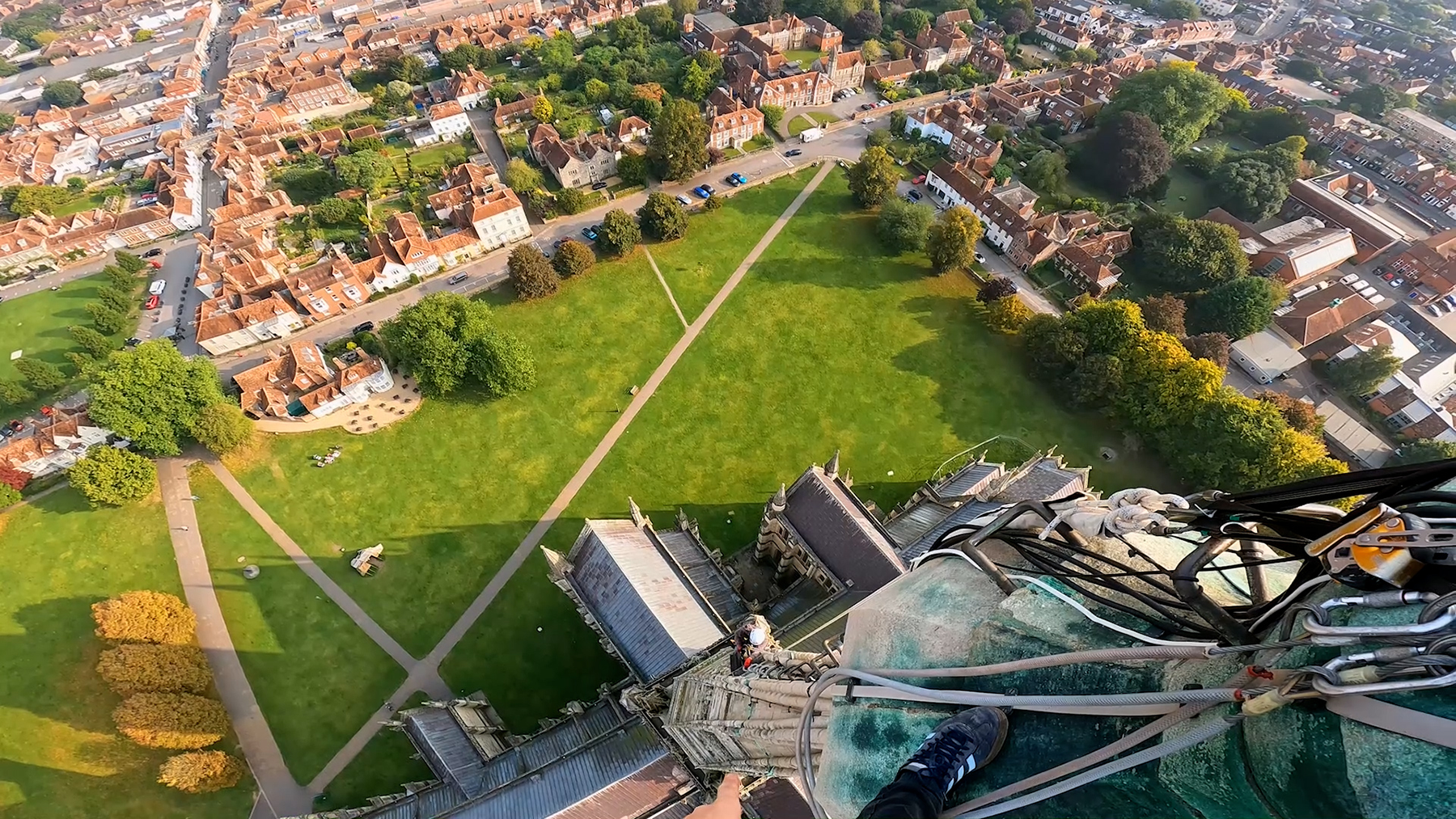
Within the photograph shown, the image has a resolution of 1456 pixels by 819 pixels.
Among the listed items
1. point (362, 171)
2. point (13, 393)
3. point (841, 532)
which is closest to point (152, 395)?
point (13, 393)

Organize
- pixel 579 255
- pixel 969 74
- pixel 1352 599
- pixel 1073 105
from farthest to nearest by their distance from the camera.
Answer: pixel 969 74 < pixel 1073 105 < pixel 579 255 < pixel 1352 599

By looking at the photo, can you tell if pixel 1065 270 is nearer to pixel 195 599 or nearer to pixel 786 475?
pixel 786 475

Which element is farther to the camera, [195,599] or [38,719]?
[195,599]

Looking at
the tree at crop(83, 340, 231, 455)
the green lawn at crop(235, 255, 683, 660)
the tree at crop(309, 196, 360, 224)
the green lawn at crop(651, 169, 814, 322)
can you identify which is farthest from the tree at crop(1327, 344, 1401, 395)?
the tree at crop(309, 196, 360, 224)

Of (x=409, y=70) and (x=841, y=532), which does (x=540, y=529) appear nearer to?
(x=841, y=532)

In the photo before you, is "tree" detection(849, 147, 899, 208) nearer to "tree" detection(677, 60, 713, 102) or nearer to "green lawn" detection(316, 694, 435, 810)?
"tree" detection(677, 60, 713, 102)

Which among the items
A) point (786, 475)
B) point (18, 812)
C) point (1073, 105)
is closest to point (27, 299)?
point (18, 812)
